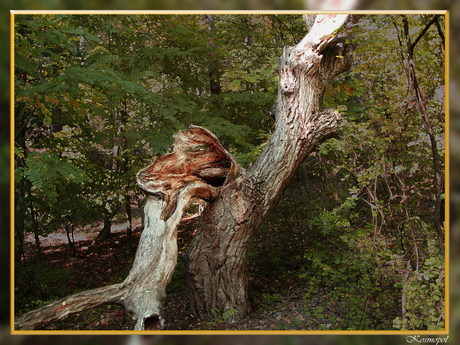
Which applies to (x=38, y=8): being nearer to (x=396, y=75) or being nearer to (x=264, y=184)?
(x=264, y=184)

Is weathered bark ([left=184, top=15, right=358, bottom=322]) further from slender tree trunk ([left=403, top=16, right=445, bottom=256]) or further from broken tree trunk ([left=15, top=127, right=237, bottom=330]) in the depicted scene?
slender tree trunk ([left=403, top=16, right=445, bottom=256])

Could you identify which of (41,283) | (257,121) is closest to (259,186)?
(257,121)

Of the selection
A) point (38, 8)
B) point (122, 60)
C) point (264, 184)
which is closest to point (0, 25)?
point (38, 8)

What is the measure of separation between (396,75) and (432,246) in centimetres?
193

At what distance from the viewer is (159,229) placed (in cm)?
229

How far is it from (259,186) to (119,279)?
3317 mm

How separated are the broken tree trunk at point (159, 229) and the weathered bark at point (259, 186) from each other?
34 cm

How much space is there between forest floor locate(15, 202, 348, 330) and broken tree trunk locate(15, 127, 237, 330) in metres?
0.63

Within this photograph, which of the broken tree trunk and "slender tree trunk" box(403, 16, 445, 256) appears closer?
the broken tree trunk

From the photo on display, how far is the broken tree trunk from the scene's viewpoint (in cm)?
183

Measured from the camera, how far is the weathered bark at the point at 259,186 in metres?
3.41

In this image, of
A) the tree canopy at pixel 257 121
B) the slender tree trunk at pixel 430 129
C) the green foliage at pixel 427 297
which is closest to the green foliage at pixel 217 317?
the tree canopy at pixel 257 121

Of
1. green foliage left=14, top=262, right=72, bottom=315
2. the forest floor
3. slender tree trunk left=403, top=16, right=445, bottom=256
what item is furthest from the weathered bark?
green foliage left=14, top=262, right=72, bottom=315

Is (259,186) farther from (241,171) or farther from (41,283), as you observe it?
(41,283)
